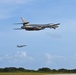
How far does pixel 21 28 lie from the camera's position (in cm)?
13425

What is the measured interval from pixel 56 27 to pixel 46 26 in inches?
187

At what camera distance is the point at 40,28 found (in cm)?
13150

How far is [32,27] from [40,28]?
3028 millimetres

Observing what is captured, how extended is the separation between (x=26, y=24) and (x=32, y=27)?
5.74m

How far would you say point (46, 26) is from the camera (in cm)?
13138

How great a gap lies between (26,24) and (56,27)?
1211 centimetres

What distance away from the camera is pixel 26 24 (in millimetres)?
135125

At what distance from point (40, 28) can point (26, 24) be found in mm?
6008

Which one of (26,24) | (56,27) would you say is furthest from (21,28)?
(56,27)

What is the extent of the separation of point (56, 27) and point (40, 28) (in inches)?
245

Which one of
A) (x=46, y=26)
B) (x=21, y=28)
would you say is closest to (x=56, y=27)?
(x=46, y=26)

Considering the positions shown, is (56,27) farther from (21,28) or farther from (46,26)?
(21,28)

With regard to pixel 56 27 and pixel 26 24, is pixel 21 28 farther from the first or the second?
pixel 56 27
